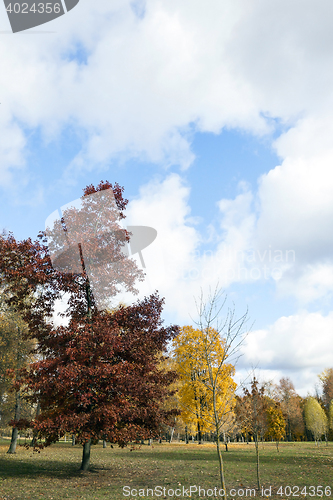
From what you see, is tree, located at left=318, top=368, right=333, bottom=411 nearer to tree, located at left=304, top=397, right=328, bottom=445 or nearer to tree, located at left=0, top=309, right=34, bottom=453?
tree, located at left=304, top=397, right=328, bottom=445

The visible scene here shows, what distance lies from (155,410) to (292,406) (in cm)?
6097

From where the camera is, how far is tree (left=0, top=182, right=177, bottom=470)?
1107 centimetres

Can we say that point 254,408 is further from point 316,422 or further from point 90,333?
point 316,422

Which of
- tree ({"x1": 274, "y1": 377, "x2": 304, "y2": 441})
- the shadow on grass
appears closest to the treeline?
the shadow on grass

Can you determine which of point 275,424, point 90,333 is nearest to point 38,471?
point 90,333

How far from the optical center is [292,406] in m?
63.3

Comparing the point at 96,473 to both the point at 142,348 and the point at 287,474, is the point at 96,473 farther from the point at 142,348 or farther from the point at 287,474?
the point at 287,474

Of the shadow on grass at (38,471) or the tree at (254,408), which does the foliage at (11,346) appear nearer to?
the shadow on grass at (38,471)

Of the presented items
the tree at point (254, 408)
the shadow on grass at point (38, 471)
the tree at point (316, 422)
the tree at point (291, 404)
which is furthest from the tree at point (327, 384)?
the shadow on grass at point (38, 471)

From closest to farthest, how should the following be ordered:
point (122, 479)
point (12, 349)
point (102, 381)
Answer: point (102, 381) → point (122, 479) → point (12, 349)

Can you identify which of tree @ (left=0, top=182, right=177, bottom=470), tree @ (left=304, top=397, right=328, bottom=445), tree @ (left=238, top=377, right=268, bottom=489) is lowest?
tree @ (left=304, top=397, right=328, bottom=445)

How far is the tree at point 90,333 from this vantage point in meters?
11.1

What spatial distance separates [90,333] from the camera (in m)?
12.0

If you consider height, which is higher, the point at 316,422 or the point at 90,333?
the point at 90,333
